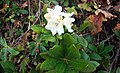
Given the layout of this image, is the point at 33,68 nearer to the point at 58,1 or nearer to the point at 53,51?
the point at 53,51

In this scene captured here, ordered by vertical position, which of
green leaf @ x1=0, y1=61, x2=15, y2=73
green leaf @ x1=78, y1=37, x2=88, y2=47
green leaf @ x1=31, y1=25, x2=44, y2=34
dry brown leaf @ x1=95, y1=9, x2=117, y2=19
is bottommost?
green leaf @ x1=0, y1=61, x2=15, y2=73

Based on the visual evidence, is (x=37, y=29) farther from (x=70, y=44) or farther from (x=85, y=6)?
(x=85, y=6)

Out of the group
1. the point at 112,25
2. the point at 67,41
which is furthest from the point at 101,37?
the point at 67,41

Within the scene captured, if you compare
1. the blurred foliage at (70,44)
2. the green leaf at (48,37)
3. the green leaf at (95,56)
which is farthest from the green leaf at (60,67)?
the green leaf at (95,56)

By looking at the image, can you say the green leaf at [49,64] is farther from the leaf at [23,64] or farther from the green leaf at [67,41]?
the leaf at [23,64]

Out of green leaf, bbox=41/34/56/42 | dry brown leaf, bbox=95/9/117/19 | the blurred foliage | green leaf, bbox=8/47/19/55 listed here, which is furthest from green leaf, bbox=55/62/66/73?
dry brown leaf, bbox=95/9/117/19

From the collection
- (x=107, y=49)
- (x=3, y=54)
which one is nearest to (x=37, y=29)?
(x=3, y=54)

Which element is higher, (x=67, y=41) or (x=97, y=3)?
(x=97, y=3)

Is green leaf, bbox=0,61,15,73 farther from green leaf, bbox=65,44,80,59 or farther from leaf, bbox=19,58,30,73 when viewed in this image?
green leaf, bbox=65,44,80,59
